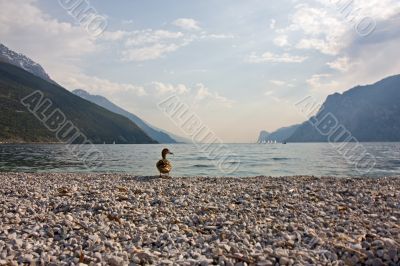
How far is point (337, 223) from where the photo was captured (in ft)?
32.9

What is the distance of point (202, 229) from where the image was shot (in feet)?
Answer: 32.0

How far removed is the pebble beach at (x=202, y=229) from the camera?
7497mm

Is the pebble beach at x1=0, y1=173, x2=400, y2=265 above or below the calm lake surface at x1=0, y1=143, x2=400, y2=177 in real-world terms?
below

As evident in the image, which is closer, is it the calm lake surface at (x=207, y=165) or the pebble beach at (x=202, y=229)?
the pebble beach at (x=202, y=229)

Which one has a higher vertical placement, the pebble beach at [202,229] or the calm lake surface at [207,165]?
the calm lake surface at [207,165]

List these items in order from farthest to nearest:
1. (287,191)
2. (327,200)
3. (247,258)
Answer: (287,191) < (327,200) < (247,258)

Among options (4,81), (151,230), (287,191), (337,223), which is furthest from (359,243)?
(4,81)

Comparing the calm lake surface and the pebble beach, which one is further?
the calm lake surface

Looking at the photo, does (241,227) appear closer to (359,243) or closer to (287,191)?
(359,243)

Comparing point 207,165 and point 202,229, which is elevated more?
point 207,165

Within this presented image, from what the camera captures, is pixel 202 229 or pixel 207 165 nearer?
pixel 202 229

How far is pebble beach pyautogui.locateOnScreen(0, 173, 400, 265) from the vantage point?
7497 mm

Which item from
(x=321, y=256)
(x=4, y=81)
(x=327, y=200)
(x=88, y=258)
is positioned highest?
(x=4, y=81)

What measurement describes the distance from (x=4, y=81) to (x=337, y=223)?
22393 centimetres
